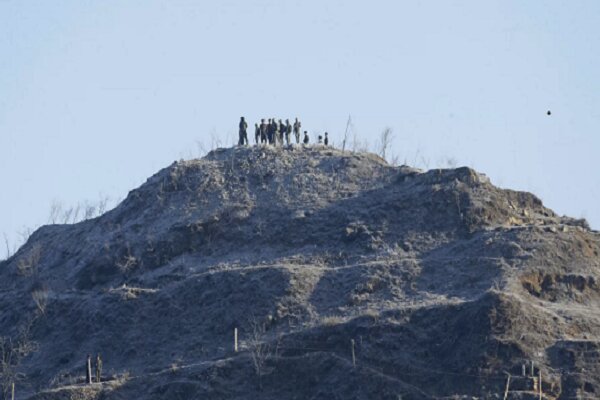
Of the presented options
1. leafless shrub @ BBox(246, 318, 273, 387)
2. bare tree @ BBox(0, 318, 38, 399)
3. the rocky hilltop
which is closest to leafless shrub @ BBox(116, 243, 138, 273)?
the rocky hilltop

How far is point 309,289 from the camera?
67.1 meters

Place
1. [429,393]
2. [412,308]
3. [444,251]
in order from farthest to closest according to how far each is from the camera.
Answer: [444,251]
[412,308]
[429,393]

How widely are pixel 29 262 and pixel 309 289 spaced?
14.9m

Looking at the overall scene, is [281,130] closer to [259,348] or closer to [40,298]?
[40,298]

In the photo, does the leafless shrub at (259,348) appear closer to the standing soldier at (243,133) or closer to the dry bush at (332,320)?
the dry bush at (332,320)

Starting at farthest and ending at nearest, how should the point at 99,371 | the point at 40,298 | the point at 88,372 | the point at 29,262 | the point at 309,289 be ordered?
the point at 29,262 < the point at 40,298 < the point at 309,289 < the point at 99,371 < the point at 88,372

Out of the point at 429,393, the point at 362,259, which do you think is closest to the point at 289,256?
the point at 362,259

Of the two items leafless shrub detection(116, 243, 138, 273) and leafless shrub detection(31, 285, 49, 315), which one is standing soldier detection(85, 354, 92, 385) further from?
leafless shrub detection(116, 243, 138, 273)

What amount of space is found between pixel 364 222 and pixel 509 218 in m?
5.83

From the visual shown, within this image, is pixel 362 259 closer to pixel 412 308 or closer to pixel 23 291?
pixel 412 308

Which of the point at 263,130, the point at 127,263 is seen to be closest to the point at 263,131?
the point at 263,130

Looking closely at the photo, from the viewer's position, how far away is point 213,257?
7125 centimetres

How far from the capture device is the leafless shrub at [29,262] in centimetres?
7556

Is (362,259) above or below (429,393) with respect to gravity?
above
